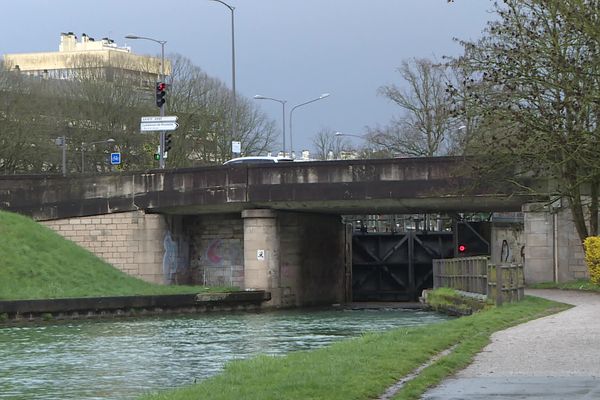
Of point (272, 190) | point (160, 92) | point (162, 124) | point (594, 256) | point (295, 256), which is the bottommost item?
point (594, 256)

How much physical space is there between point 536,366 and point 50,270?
3217cm

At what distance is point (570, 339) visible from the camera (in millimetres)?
20266

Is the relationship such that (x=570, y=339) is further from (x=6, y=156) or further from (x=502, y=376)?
(x=6, y=156)

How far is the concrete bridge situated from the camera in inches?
1881

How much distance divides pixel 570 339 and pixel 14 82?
199ft

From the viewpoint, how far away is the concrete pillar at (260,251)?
5059 centimetres

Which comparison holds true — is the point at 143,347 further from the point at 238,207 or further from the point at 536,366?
the point at 238,207

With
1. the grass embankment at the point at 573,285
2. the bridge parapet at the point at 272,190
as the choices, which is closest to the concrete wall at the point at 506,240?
the bridge parapet at the point at 272,190

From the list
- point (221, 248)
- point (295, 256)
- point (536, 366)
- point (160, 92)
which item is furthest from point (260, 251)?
point (536, 366)

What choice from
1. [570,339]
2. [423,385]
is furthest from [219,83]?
[423,385]

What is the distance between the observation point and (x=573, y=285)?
41906 millimetres

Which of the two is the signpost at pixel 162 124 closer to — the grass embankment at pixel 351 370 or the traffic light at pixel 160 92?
the traffic light at pixel 160 92

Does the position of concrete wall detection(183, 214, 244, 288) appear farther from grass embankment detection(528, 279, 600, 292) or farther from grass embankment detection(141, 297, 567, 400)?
grass embankment detection(141, 297, 567, 400)

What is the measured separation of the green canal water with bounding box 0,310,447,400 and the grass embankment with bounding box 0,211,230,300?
4.45m
